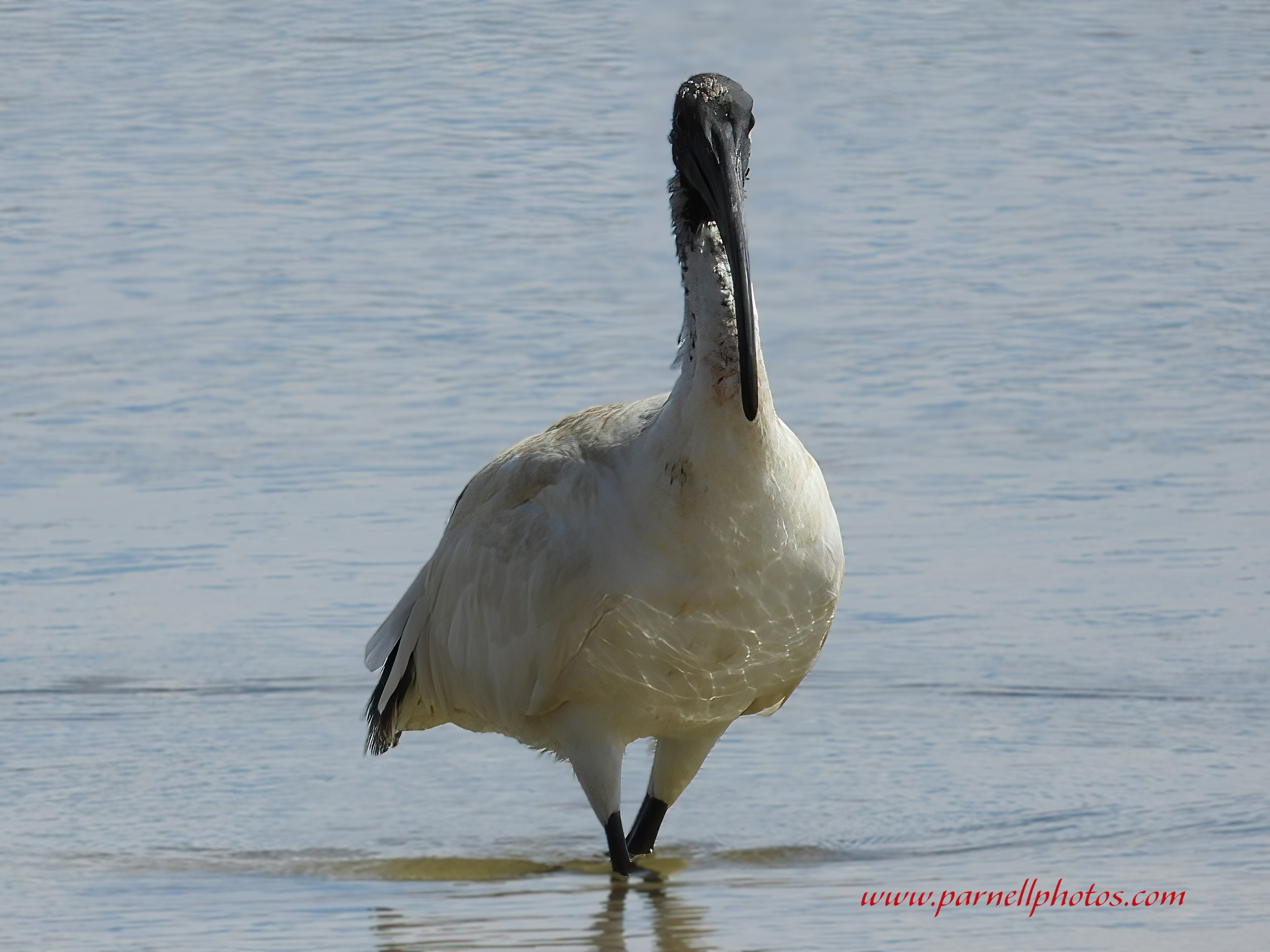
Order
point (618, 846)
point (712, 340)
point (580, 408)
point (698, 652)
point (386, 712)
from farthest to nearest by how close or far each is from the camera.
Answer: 1. point (580, 408)
2. point (386, 712)
3. point (618, 846)
4. point (698, 652)
5. point (712, 340)

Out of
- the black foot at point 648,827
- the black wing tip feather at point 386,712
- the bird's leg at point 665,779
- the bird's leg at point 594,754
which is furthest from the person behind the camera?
the black wing tip feather at point 386,712

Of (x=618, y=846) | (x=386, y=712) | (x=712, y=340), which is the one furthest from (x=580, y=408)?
(x=712, y=340)

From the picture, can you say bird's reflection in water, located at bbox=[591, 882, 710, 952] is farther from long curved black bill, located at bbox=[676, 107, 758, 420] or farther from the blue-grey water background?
long curved black bill, located at bbox=[676, 107, 758, 420]

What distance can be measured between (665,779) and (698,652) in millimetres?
921

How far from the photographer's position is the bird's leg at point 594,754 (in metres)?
5.97

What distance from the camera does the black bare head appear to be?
16.9ft

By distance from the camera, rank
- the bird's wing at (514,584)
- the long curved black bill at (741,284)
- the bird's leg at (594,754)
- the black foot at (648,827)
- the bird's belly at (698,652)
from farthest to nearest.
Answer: the black foot at (648,827), the bird's leg at (594,754), the bird's wing at (514,584), the bird's belly at (698,652), the long curved black bill at (741,284)

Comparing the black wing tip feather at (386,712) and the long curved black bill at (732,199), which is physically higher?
the long curved black bill at (732,199)

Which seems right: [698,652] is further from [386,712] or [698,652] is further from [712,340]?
[386,712]

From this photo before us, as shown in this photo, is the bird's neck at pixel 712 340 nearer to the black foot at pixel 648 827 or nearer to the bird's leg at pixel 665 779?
the bird's leg at pixel 665 779

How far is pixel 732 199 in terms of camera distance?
5.20 m

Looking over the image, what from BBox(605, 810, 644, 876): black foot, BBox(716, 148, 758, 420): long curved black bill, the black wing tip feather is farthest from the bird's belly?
the black wing tip feather

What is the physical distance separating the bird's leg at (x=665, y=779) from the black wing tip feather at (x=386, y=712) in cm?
77

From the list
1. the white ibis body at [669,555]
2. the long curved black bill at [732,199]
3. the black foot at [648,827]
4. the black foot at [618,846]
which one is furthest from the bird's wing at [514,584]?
the long curved black bill at [732,199]
